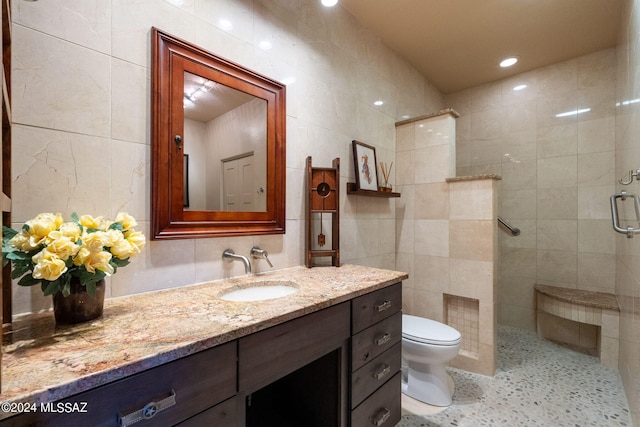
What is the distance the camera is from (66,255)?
0.73m

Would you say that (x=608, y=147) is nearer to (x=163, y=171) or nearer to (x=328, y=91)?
(x=328, y=91)

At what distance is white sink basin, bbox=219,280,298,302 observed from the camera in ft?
4.31

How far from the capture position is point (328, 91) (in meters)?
1.95

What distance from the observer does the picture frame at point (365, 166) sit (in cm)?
210

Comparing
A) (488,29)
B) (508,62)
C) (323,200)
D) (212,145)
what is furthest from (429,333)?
(508,62)

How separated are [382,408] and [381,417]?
37 millimetres

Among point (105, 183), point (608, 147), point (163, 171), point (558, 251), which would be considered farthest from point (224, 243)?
→ point (608, 147)

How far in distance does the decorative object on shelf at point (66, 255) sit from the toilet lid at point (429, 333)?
164 centimetres

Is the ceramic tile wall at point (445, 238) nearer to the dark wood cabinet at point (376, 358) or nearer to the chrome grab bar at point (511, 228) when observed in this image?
the dark wood cabinet at point (376, 358)

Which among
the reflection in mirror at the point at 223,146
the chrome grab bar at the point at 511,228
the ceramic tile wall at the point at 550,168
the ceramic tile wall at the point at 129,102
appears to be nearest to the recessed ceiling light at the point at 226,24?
the ceramic tile wall at the point at 129,102

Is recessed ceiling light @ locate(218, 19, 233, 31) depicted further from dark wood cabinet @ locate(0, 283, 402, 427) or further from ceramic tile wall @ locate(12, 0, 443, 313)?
dark wood cabinet @ locate(0, 283, 402, 427)

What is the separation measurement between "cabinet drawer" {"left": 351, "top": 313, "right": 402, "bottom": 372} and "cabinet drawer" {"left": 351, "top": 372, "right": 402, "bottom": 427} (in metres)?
0.19

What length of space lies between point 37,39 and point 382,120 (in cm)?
211

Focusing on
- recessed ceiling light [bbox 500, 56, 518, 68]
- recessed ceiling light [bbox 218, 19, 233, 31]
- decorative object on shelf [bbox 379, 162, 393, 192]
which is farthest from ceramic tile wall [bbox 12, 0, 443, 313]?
recessed ceiling light [bbox 500, 56, 518, 68]
